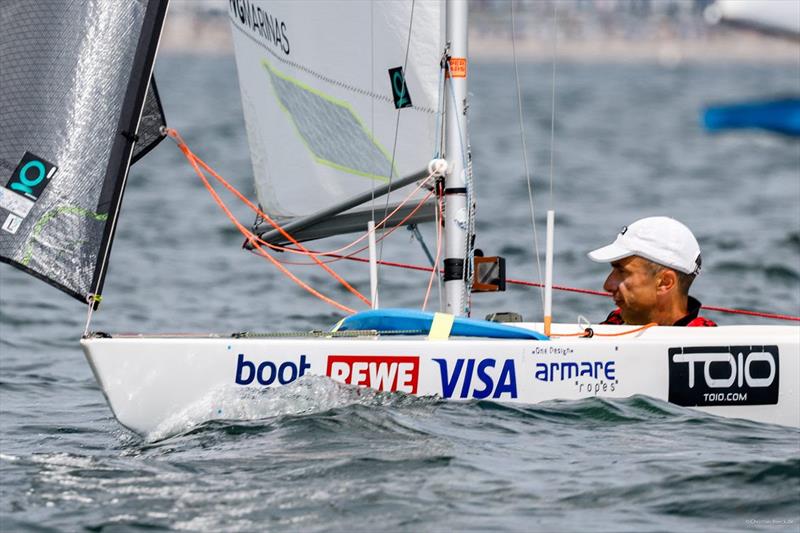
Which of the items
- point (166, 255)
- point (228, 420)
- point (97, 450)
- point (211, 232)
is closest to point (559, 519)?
point (228, 420)

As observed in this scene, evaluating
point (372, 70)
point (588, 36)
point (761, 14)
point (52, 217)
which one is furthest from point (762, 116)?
point (588, 36)

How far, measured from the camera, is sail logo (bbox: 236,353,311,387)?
18.2ft

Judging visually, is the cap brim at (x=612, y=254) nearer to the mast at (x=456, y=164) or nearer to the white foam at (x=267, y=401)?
the mast at (x=456, y=164)

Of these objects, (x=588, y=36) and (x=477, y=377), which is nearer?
(x=477, y=377)

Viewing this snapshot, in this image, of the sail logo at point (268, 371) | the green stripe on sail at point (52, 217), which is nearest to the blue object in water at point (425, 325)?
the sail logo at point (268, 371)

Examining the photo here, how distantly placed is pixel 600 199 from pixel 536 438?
47.1 feet

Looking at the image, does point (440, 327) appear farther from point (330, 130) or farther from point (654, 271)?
point (330, 130)

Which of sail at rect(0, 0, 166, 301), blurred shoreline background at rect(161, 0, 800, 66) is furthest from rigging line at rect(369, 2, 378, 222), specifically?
blurred shoreline background at rect(161, 0, 800, 66)

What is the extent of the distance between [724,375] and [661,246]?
0.61m

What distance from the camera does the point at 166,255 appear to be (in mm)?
14016

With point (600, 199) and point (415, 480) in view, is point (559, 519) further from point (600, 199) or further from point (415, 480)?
point (600, 199)

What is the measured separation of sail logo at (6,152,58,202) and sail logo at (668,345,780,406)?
270 centimetres

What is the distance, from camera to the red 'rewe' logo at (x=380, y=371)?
221 inches

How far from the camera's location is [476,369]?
566 centimetres
